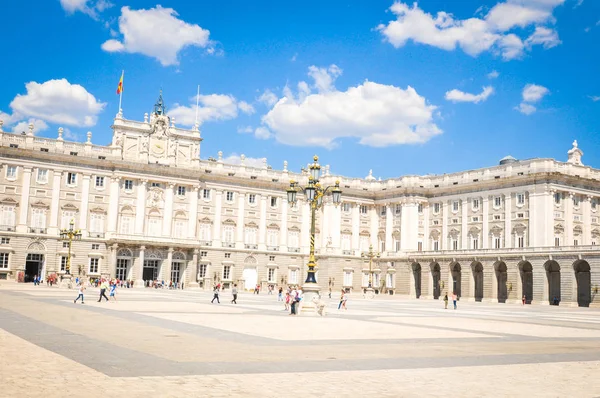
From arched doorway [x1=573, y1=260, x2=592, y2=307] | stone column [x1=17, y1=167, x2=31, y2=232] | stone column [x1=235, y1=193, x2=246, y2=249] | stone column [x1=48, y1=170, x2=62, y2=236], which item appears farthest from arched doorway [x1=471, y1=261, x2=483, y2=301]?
stone column [x1=17, y1=167, x2=31, y2=232]

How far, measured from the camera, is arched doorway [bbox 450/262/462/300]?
271 feet

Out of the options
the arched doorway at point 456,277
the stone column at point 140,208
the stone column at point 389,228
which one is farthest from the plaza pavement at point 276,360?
the stone column at point 389,228

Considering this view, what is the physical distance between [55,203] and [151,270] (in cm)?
1393

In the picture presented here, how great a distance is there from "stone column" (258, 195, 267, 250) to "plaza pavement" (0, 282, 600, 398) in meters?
Answer: 65.4

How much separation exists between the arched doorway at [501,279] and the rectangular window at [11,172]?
183 ft

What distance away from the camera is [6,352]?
48.8 feet

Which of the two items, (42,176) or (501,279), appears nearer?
(501,279)

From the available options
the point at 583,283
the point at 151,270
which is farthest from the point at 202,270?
the point at 583,283

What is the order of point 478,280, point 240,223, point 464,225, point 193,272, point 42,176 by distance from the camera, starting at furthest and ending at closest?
Answer: point 240,223, point 464,225, point 193,272, point 478,280, point 42,176

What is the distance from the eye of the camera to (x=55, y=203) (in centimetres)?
7894

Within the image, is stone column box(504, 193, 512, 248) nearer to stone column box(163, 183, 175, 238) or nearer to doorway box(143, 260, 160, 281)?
stone column box(163, 183, 175, 238)

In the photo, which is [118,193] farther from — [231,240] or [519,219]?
[519,219]

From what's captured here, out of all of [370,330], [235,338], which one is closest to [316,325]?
[370,330]

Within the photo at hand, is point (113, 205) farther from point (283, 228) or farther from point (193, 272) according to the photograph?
point (283, 228)
